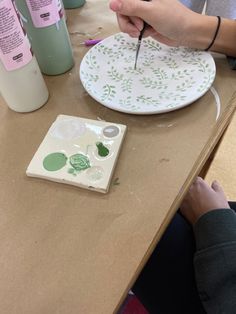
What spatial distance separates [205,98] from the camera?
21.0 inches

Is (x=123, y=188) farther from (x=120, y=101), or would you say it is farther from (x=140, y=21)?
(x=140, y=21)

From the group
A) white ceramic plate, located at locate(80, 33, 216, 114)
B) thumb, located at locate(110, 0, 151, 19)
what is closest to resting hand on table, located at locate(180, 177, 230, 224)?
white ceramic plate, located at locate(80, 33, 216, 114)

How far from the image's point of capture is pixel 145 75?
578mm

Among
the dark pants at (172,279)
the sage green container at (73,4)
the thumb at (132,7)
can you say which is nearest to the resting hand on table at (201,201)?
the dark pants at (172,279)

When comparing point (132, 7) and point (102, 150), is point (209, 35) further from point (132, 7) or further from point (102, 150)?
point (102, 150)

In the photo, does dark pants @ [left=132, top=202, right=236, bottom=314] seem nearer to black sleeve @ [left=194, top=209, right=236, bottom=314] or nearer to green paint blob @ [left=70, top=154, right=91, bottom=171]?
black sleeve @ [left=194, top=209, right=236, bottom=314]

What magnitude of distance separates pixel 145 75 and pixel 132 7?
0.39 feet

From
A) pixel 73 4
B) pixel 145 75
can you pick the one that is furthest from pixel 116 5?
pixel 73 4

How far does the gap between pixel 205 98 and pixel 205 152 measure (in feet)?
0.39

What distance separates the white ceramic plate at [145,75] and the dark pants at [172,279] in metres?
0.27

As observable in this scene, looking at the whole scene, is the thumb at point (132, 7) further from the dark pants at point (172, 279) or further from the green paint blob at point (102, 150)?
the dark pants at point (172, 279)

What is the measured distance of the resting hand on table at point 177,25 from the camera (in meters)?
0.56

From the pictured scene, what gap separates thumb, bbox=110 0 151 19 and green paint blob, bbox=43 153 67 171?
0.29m

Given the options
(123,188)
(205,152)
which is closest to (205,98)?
(205,152)
